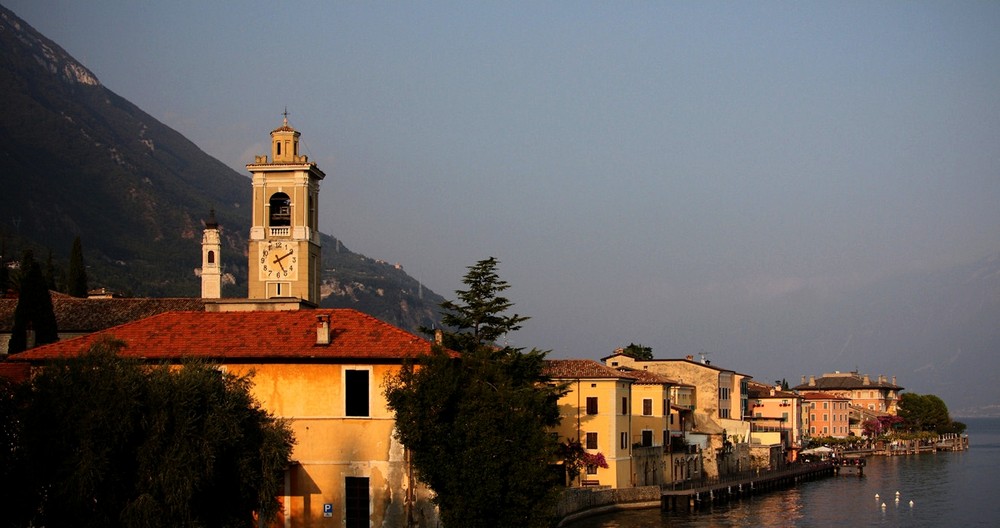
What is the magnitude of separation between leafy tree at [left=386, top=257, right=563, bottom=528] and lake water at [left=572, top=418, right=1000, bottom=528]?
2297 cm

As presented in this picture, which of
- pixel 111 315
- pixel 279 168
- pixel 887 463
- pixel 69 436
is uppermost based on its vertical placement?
pixel 279 168

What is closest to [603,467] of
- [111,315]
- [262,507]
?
[111,315]

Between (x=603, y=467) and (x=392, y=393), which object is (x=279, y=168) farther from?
(x=603, y=467)

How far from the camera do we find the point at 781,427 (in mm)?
123562

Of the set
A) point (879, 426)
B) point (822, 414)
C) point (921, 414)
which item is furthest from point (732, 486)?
point (921, 414)

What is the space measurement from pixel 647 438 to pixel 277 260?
3007cm

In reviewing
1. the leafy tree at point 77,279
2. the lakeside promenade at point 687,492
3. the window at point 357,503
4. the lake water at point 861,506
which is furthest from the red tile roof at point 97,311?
the window at point 357,503

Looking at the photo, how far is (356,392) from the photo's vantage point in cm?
3753

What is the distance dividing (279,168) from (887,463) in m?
110

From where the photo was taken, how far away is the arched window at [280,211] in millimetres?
54969

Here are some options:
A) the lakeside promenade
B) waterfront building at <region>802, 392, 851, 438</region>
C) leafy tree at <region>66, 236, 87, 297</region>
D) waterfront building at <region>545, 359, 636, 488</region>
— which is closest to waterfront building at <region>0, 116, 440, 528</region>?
the lakeside promenade

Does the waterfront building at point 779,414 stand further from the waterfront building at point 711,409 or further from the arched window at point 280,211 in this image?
the arched window at point 280,211

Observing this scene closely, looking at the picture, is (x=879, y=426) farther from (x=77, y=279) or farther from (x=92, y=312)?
(x=92, y=312)

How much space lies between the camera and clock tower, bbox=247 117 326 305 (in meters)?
54.2
